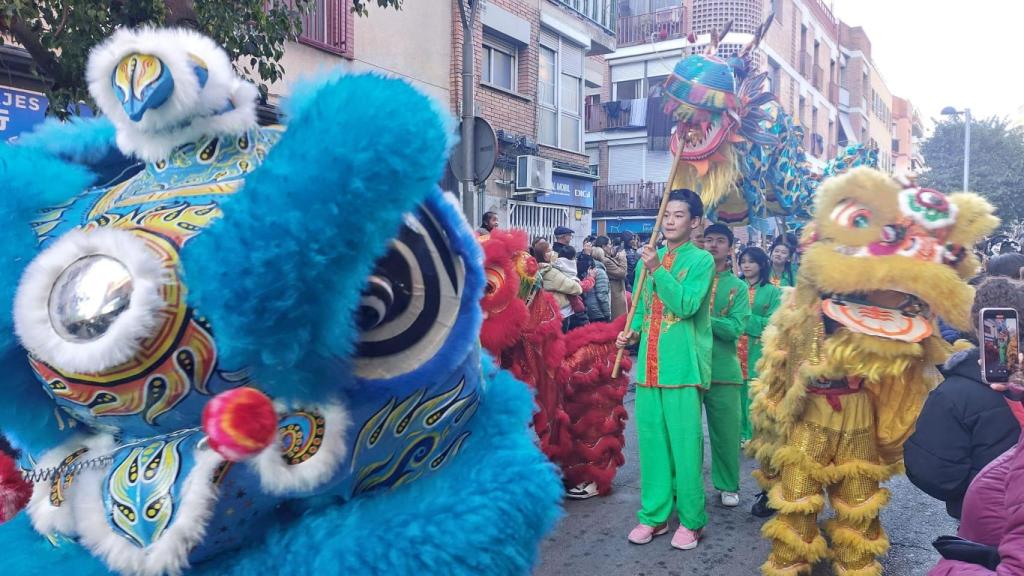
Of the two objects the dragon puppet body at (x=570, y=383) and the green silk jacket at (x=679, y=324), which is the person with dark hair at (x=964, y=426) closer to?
the green silk jacket at (x=679, y=324)

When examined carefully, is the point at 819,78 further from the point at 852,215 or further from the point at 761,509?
the point at 852,215

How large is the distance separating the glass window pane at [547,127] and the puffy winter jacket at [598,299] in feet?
17.3

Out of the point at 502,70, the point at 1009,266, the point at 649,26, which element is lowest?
the point at 1009,266

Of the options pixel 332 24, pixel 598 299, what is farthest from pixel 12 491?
pixel 332 24

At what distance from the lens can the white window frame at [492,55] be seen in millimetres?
12758

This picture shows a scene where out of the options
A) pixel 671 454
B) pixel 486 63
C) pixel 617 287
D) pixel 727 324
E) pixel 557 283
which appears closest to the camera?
pixel 671 454

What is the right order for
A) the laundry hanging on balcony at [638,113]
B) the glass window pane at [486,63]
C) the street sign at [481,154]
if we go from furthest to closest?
the laundry hanging on balcony at [638,113], the glass window pane at [486,63], the street sign at [481,154]

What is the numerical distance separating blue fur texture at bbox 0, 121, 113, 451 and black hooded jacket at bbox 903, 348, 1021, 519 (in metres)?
2.49

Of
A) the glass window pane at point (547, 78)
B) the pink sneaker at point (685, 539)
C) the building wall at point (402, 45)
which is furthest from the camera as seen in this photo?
the glass window pane at point (547, 78)

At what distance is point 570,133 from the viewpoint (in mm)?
15367

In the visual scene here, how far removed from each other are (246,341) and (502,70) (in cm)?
1281

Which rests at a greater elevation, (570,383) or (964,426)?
(964,426)

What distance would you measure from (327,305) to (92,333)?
37 cm

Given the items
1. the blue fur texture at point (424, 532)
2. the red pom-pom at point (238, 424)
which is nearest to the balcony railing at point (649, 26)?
the blue fur texture at point (424, 532)
